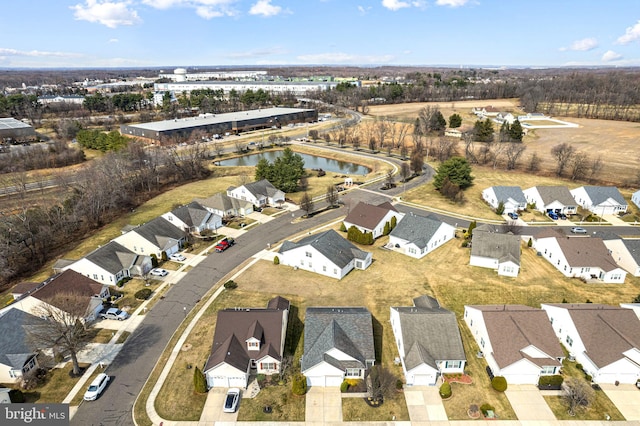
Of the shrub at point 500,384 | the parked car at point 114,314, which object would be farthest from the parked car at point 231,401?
the shrub at point 500,384

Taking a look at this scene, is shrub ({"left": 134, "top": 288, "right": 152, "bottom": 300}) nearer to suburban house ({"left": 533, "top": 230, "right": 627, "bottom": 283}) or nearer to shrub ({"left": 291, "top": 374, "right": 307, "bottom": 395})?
shrub ({"left": 291, "top": 374, "right": 307, "bottom": 395})

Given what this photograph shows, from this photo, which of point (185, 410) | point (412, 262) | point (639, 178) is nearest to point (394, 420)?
point (185, 410)

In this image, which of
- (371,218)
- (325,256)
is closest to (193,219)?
(325,256)

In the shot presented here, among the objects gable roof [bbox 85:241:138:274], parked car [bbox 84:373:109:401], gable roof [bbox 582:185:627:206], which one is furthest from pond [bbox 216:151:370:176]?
parked car [bbox 84:373:109:401]

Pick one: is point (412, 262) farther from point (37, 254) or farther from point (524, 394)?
point (37, 254)

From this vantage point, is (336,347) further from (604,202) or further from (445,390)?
(604,202)
